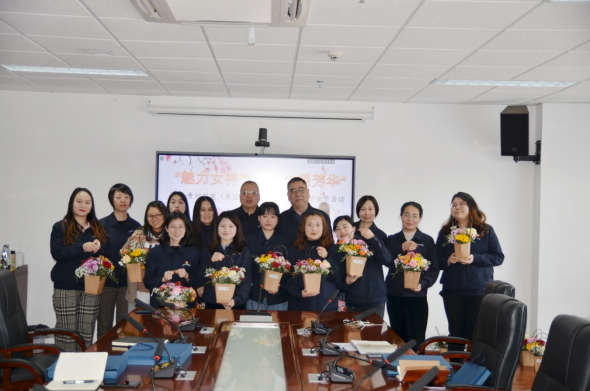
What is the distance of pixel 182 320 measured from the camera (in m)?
3.38

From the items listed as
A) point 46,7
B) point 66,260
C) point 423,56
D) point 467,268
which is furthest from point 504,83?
point 66,260

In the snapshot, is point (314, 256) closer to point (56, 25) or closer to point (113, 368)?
point (113, 368)

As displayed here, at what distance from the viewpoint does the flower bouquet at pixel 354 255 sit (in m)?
4.22

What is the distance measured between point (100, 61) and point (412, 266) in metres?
3.41

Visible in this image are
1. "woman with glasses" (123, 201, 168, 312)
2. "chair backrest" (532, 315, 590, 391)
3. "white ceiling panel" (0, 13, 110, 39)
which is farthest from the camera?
"woman with glasses" (123, 201, 168, 312)

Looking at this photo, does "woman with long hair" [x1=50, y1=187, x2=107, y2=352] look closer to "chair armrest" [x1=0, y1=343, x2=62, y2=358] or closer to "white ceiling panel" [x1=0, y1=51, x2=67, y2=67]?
"chair armrest" [x1=0, y1=343, x2=62, y2=358]

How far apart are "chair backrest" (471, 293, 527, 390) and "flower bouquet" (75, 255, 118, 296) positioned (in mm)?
2999

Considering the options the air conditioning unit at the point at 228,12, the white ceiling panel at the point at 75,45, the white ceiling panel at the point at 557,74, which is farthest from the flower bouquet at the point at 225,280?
the white ceiling panel at the point at 557,74

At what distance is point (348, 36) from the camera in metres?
4.00

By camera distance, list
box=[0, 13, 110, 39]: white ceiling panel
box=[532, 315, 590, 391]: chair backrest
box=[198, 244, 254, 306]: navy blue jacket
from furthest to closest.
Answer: box=[198, 244, 254, 306]: navy blue jacket, box=[0, 13, 110, 39]: white ceiling panel, box=[532, 315, 590, 391]: chair backrest

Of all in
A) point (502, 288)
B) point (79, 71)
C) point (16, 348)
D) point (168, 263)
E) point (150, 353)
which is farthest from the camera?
point (79, 71)

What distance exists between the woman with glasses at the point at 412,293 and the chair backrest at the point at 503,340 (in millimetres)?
1706

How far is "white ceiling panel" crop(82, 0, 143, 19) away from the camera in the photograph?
339 centimetres

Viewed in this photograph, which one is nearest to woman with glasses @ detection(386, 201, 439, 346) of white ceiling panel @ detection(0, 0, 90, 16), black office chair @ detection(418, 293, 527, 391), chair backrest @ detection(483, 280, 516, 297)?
chair backrest @ detection(483, 280, 516, 297)
